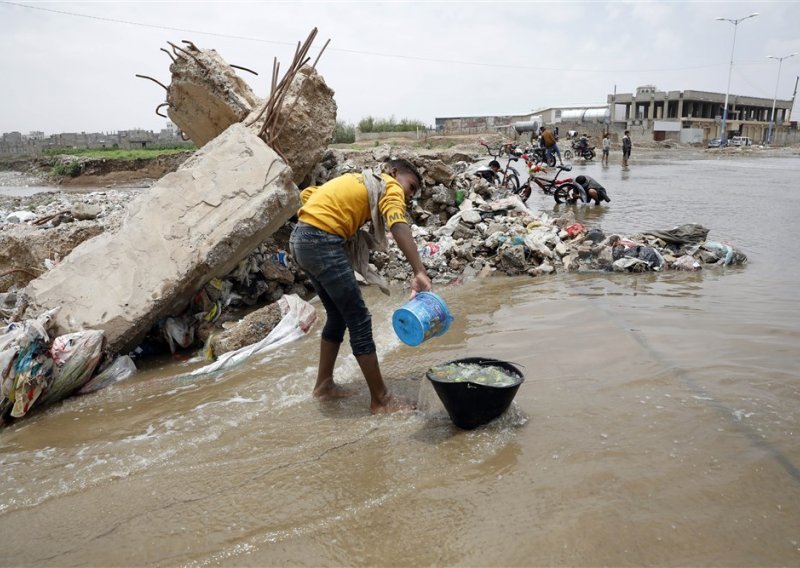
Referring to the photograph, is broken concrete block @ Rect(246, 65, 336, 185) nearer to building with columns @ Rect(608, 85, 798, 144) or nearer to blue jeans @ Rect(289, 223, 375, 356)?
blue jeans @ Rect(289, 223, 375, 356)

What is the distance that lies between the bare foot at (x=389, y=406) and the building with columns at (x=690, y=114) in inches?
1750

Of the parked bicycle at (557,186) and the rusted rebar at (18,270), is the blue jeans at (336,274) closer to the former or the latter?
the rusted rebar at (18,270)

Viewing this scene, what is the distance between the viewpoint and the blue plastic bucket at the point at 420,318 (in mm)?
2838

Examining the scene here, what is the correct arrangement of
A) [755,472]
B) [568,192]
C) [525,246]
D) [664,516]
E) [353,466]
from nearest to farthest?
1. [664,516]
2. [755,472]
3. [353,466]
4. [525,246]
5. [568,192]

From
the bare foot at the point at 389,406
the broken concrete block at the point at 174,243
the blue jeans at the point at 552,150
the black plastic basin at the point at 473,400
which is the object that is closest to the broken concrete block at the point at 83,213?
the broken concrete block at the point at 174,243

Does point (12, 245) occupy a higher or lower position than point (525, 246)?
higher

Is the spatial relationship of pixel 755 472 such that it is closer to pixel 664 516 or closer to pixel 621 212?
pixel 664 516

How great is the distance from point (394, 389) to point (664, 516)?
1753 millimetres

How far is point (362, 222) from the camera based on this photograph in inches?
121

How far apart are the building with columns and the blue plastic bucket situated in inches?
1746

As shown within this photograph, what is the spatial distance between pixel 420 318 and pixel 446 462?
2.43 feet

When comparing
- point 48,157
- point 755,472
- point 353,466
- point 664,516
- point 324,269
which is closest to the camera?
point 664,516

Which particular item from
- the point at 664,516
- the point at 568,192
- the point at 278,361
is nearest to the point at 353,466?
the point at 664,516

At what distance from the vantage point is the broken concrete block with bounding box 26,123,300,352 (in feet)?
13.2
